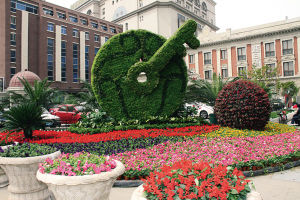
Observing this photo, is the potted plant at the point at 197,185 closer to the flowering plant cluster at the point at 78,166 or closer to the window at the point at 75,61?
the flowering plant cluster at the point at 78,166

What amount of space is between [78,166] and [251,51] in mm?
40674

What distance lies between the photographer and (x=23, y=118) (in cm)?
745

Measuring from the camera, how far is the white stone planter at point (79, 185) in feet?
9.86

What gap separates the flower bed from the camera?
17.7 ft

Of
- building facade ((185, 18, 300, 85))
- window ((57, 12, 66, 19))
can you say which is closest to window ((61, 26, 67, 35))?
window ((57, 12, 66, 19))

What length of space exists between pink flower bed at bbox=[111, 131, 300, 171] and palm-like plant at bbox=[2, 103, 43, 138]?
316 cm

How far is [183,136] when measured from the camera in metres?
8.45

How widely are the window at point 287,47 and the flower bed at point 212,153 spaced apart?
3436 centimetres

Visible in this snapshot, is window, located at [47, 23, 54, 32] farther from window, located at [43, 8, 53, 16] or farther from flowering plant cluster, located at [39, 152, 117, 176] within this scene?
flowering plant cluster, located at [39, 152, 117, 176]

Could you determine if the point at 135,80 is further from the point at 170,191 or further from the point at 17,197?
the point at 170,191

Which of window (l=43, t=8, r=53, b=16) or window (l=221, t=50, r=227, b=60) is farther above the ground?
window (l=43, t=8, r=53, b=16)

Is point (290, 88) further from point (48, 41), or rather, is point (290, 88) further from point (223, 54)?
point (48, 41)

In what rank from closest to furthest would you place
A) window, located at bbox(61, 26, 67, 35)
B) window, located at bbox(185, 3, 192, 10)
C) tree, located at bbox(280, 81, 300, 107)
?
tree, located at bbox(280, 81, 300, 107) → window, located at bbox(61, 26, 67, 35) → window, located at bbox(185, 3, 192, 10)

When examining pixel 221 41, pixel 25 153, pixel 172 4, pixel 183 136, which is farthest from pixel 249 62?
pixel 25 153
